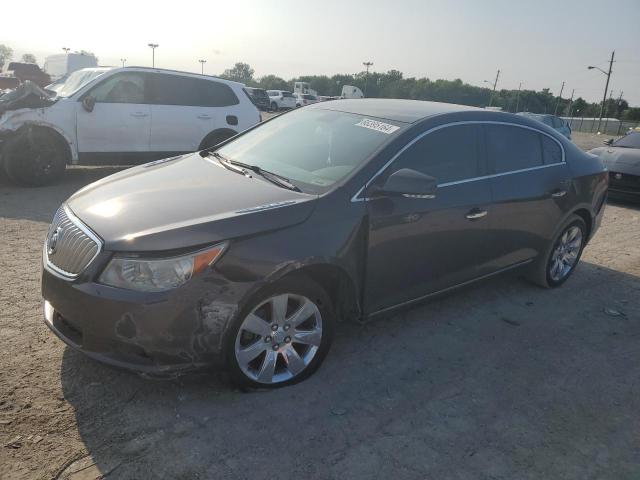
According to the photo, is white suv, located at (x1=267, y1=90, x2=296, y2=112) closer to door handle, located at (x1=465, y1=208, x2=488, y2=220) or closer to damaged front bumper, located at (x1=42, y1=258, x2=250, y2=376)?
door handle, located at (x1=465, y1=208, x2=488, y2=220)

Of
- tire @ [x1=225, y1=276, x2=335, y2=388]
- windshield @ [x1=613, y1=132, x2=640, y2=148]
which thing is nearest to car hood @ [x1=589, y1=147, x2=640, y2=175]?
windshield @ [x1=613, y1=132, x2=640, y2=148]

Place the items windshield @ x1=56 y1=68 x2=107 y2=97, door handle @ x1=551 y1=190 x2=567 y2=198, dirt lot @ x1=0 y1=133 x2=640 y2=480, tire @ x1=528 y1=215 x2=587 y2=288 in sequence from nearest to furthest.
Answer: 1. dirt lot @ x1=0 y1=133 x2=640 y2=480
2. door handle @ x1=551 y1=190 x2=567 y2=198
3. tire @ x1=528 y1=215 x2=587 y2=288
4. windshield @ x1=56 y1=68 x2=107 y2=97

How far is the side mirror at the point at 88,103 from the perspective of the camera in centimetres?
789

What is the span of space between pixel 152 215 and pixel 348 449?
1629 mm

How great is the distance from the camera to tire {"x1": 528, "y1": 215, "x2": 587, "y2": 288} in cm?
491

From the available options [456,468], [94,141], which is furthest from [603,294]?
[94,141]

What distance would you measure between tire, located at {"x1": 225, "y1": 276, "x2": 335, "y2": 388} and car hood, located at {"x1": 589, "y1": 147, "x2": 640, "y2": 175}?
8088 mm

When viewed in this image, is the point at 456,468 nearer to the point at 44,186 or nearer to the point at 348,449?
the point at 348,449

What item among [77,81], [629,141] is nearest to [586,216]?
[629,141]

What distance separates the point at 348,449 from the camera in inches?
107

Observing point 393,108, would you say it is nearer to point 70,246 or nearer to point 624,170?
point 70,246

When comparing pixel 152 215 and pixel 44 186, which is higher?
pixel 152 215

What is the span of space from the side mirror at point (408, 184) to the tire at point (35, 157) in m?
6.37

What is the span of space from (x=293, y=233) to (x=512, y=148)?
7.80ft
